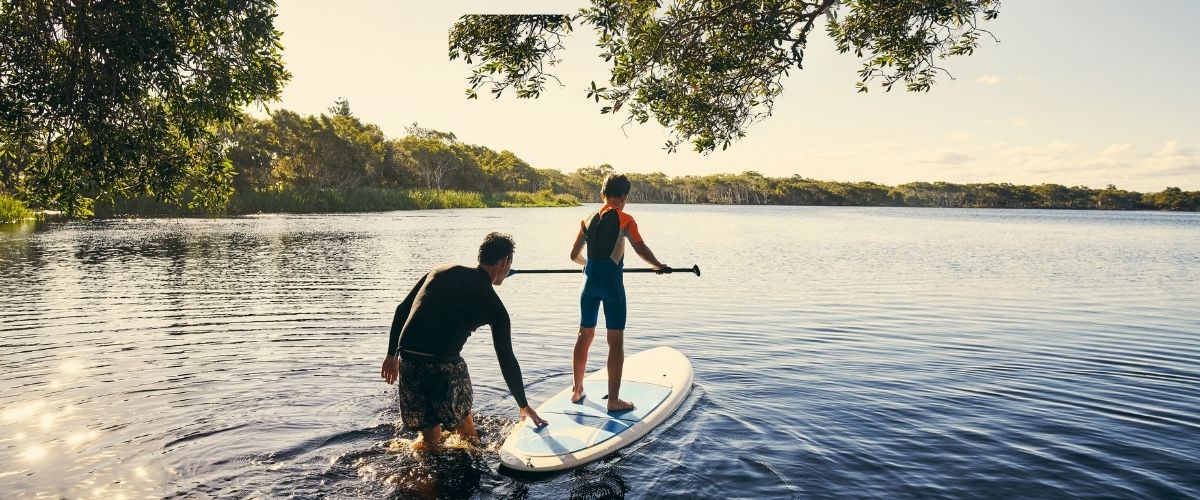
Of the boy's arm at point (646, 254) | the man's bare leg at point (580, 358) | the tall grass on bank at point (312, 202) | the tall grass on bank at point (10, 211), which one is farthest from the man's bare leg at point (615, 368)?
the tall grass on bank at point (312, 202)

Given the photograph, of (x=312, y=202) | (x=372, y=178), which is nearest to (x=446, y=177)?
(x=372, y=178)

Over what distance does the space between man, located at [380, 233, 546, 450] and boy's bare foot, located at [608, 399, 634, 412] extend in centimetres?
149

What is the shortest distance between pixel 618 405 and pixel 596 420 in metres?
0.39

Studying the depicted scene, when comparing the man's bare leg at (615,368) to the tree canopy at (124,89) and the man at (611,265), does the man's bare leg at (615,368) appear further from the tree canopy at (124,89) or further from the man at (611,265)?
the tree canopy at (124,89)

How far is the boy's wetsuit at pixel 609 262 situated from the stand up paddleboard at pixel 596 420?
3.10ft

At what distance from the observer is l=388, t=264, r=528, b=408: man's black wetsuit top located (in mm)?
4961

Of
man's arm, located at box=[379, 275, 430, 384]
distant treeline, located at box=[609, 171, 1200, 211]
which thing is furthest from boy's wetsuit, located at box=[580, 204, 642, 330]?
distant treeline, located at box=[609, 171, 1200, 211]

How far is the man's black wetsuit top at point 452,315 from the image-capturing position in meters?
4.96

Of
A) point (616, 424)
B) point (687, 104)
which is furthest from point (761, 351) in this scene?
point (616, 424)

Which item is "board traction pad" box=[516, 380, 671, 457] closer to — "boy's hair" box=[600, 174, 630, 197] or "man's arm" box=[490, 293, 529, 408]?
"man's arm" box=[490, 293, 529, 408]

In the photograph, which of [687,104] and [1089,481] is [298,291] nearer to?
[687,104]

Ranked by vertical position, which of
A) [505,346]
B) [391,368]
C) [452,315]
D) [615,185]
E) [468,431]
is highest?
[615,185]

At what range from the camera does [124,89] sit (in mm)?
8117

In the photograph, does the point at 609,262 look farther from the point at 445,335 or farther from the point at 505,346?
the point at 445,335
